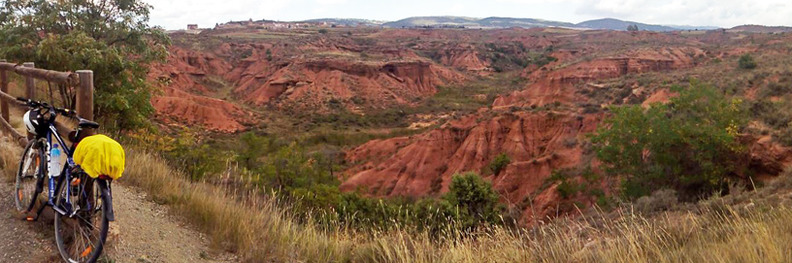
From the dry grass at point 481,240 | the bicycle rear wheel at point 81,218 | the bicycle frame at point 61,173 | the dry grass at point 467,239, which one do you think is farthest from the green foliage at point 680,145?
the bicycle frame at point 61,173

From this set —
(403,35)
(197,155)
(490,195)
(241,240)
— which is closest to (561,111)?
(490,195)

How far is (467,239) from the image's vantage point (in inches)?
160

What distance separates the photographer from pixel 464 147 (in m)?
27.1

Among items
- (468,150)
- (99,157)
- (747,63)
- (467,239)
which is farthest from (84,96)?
(747,63)

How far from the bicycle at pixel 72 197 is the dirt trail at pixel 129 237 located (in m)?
0.15

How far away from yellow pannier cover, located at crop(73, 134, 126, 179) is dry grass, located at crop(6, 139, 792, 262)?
146cm

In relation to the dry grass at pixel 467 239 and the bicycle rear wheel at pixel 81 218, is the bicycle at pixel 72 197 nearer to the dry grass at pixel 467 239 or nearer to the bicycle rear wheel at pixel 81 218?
the bicycle rear wheel at pixel 81 218

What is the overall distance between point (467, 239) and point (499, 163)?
20047 millimetres

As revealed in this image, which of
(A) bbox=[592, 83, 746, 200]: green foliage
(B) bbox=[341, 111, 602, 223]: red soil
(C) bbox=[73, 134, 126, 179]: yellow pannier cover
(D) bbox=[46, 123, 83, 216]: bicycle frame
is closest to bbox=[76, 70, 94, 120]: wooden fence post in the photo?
(D) bbox=[46, 123, 83, 216]: bicycle frame

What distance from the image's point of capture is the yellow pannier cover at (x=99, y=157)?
3209 mm

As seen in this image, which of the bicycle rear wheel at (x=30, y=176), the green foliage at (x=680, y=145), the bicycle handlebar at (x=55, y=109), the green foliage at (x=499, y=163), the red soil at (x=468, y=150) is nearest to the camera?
the bicycle handlebar at (x=55, y=109)

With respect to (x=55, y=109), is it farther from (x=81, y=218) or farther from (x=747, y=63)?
(x=747, y=63)

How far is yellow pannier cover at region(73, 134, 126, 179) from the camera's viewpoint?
10.5ft

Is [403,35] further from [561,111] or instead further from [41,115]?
[41,115]
